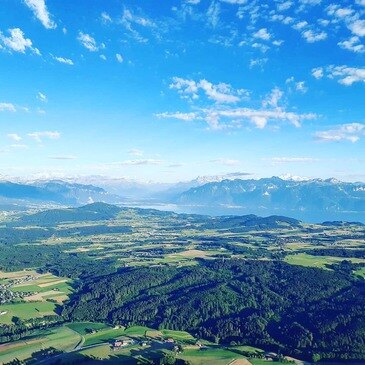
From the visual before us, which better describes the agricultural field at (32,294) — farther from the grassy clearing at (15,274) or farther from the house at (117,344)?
the house at (117,344)

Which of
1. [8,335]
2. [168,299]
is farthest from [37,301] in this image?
[168,299]

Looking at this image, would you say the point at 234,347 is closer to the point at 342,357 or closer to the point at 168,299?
the point at 342,357

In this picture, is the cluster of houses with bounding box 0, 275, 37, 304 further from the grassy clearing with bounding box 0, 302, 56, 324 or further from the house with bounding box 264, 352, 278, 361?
the house with bounding box 264, 352, 278, 361

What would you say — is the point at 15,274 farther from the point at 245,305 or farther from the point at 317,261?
the point at 317,261

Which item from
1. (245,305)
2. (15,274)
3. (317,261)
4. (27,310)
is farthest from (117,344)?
(317,261)

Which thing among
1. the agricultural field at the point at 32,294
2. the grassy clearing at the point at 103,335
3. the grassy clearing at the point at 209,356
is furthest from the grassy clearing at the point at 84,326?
the grassy clearing at the point at 209,356

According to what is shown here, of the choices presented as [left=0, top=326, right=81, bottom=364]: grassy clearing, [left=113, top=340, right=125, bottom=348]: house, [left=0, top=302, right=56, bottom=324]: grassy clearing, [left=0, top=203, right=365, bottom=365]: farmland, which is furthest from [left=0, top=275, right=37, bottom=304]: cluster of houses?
[left=113, top=340, right=125, bottom=348]: house
